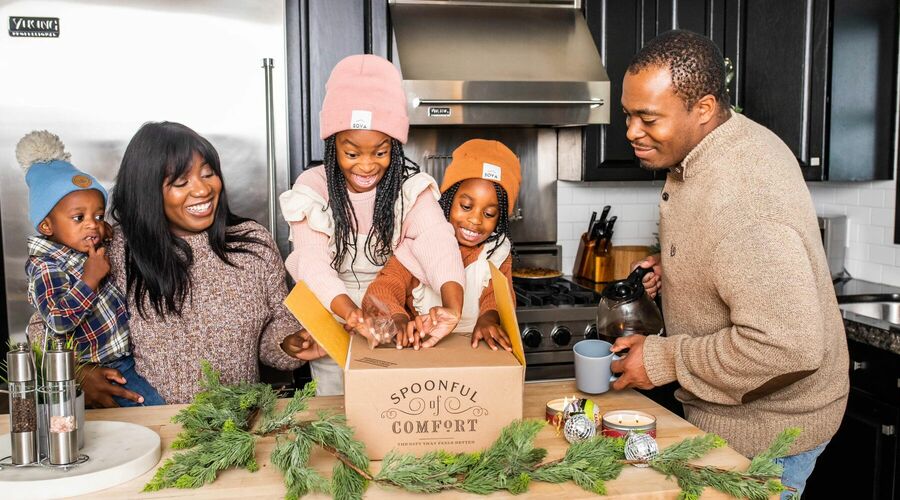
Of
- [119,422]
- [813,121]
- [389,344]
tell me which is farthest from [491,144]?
[813,121]

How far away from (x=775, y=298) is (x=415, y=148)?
2.21m

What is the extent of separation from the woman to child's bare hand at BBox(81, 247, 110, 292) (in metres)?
0.06

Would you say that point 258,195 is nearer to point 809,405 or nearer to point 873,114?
point 809,405

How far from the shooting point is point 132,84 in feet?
9.18

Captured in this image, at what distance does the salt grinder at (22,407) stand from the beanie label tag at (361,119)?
2.73 ft

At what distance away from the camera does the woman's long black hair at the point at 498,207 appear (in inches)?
83.6

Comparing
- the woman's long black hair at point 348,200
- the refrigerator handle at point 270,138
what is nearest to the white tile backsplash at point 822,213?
the refrigerator handle at point 270,138

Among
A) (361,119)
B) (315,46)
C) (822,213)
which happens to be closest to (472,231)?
(361,119)

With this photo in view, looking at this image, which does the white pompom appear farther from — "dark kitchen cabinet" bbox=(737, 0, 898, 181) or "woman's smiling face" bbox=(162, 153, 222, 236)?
"dark kitchen cabinet" bbox=(737, 0, 898, 181)

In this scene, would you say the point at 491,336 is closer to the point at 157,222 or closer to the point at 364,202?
the point at 364,202

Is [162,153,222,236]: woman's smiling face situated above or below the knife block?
above

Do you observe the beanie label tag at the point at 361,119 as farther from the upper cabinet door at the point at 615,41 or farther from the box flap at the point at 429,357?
the upper cabinet door at the point at 615,41

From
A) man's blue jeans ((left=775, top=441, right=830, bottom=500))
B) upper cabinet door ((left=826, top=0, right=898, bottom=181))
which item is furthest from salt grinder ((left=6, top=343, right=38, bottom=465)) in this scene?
upper cabinet door ((left=826, top=0, right=898, bottom=181))

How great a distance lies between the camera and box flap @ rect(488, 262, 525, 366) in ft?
4.72
